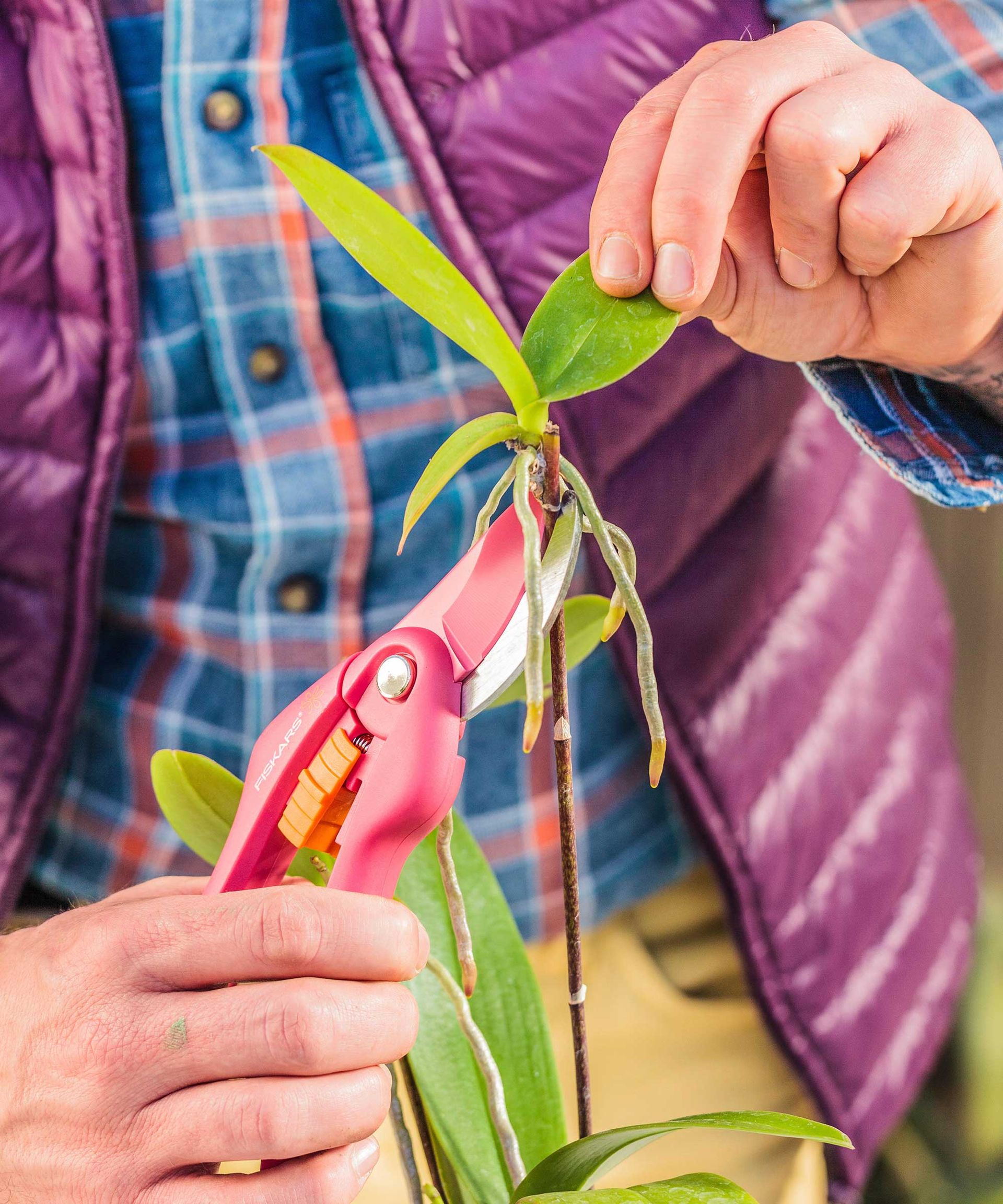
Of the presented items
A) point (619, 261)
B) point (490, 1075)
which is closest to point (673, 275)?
point (619, 261)

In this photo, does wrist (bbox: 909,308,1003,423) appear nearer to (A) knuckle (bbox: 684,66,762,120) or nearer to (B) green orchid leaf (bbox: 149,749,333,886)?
(A) knuckle (bbox: 684,66,762,120)

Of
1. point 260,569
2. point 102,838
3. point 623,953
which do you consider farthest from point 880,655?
point 102,838

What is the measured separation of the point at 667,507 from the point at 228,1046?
374mm

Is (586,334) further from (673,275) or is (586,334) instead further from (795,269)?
(795,269)

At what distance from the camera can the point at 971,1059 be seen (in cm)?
83

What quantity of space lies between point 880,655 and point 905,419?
0.72ft

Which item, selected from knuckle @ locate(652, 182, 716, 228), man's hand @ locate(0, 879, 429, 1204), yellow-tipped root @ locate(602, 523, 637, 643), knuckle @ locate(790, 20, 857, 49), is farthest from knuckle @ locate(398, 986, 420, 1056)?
knuckle @ locate(790, 20, 857, 49)

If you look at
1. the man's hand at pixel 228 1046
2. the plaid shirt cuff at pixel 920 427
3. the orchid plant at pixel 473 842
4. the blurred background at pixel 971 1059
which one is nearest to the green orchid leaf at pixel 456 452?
the orchid plant at pixel 473 842

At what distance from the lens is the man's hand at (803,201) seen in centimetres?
28

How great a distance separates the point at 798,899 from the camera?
0.60 m

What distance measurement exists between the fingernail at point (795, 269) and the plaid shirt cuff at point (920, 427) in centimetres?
12

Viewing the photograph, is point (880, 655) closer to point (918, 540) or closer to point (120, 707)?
point (918, 540)

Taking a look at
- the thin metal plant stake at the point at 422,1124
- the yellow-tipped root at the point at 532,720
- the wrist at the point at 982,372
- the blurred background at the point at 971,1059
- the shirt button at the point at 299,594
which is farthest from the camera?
the blurred background at the point at 971,1059

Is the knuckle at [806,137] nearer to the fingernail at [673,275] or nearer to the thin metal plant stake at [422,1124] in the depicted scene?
the fingernail at [673,275]
